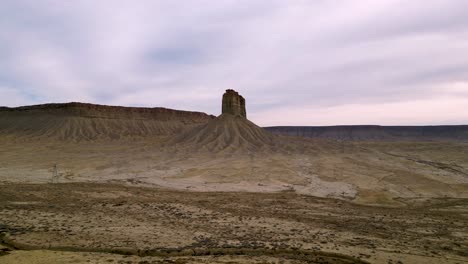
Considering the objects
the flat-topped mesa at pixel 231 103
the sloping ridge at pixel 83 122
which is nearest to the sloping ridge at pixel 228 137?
the flat-topped mesa at pixel 231 103

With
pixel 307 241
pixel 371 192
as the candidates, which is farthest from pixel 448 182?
pixel 307 241

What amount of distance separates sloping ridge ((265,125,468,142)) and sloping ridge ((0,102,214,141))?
4667 centimetres

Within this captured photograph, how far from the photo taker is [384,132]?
360 feet

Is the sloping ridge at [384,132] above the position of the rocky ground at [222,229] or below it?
above

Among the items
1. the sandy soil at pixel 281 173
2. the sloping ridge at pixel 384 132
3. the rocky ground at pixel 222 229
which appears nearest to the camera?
the rocky ground at pixel 222 229

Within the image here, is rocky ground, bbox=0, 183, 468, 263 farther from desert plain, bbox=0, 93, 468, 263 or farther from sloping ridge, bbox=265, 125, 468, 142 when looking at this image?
sloping ridge, bbox=265, 125, 468, 142

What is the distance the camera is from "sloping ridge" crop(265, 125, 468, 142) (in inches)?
3868

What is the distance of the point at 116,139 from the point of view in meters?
62.4

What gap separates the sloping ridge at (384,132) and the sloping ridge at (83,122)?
46.7 metres

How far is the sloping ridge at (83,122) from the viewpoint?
62456 millimetres

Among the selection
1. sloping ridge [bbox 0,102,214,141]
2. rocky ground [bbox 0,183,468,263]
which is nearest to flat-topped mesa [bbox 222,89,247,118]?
sloping ridge [bbox 0,102,214,141]

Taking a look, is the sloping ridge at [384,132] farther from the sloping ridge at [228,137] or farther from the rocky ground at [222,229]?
the rocky ground at [222,229]

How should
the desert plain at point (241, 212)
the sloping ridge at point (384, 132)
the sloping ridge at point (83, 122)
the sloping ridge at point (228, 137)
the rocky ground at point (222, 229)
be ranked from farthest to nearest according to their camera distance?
the sloping ridge at point (384, 132) → the sloping ridge at point (83, 122) → the sloping ridge at point (228, 137) → the desert plain at point (241, 212) → the rocky ground at point (222, 229)

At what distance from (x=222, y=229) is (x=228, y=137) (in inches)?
1250
